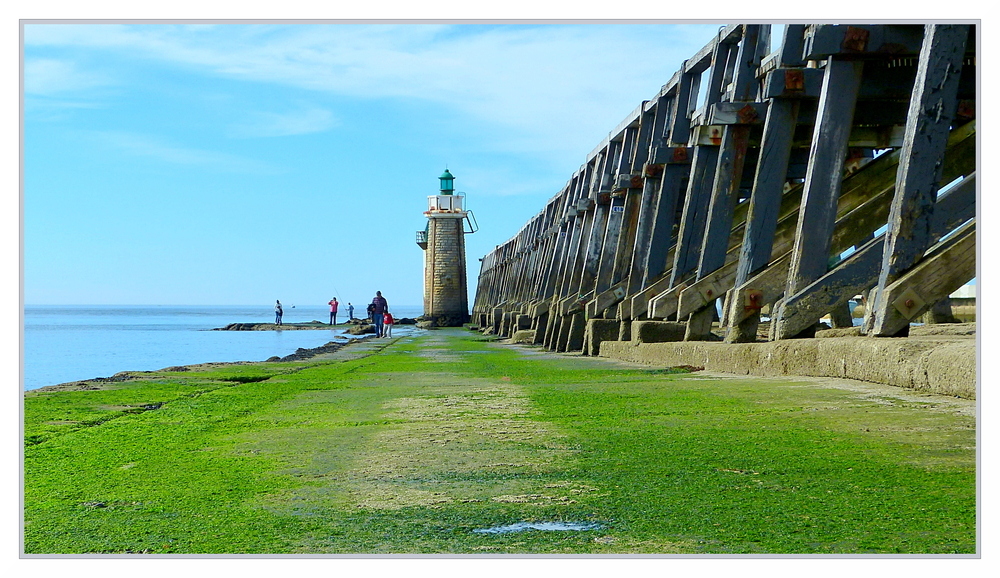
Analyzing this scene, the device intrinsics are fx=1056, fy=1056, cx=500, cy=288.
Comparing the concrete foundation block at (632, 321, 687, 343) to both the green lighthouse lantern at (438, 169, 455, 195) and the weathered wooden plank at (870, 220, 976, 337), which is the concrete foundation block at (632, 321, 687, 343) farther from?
the green lighthouse lantern at (438, 169, 455, 195)

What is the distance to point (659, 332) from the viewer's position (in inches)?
515

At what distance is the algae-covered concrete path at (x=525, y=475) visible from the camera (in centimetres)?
321

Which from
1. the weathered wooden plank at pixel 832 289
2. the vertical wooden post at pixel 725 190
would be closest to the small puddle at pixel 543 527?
the weathered wooden plank at pixel 832 289

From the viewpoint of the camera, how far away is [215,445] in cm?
550

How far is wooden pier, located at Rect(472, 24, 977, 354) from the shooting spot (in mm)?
7445

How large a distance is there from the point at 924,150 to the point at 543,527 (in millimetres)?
5330

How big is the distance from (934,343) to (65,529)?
513cm

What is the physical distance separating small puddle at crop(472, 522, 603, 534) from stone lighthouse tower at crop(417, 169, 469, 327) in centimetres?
6972

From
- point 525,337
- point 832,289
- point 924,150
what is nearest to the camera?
point 924,150

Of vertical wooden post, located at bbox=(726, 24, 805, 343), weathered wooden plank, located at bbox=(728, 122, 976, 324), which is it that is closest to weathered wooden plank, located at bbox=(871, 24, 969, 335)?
weathered wooden plank, located at bbox=(728, 122, 976, 324)

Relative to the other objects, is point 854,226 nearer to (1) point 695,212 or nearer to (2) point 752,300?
(2) point 752,300

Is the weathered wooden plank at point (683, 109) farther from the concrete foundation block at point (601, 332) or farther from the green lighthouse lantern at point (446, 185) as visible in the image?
the green lighthouse lantern at point (446, 185)

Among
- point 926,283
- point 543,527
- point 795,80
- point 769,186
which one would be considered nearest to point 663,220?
point 769,186

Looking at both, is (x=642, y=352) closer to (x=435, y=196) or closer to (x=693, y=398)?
(x=693, y=398)
